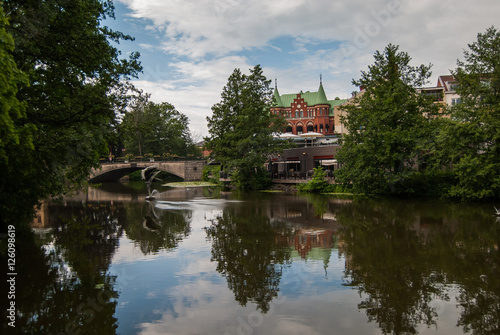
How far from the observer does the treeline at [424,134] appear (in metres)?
27.3

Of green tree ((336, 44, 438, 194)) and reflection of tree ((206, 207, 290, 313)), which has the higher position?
green tree ((336, 44, 438, 194))

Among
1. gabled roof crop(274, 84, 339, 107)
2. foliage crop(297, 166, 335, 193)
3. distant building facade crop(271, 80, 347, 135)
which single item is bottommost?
foliage crop(297, 166, 335, 193)

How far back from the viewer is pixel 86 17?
13.7 m

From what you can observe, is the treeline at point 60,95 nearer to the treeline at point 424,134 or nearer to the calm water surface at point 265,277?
the calm water surface at point 265,277

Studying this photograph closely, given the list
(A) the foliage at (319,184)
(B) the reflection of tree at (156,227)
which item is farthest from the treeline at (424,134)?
(B) the reflection of tree at (156,227)

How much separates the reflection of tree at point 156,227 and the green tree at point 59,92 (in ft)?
13.7

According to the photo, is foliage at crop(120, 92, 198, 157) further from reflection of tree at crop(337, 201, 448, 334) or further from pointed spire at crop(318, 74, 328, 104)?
reflection of tree at crop(337, 201, 448, 334)

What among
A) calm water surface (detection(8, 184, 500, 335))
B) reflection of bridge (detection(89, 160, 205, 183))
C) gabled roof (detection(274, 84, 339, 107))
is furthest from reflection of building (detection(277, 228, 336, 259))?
gabled roof (detection(274, 84, 339, 107))

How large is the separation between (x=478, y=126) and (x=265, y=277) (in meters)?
23.1

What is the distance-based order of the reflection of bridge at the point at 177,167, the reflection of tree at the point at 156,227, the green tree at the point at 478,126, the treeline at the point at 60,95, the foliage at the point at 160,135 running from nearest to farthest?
the treeline at the point at 60,95, the reflection of tree at the point at 156,227, the green tree at the point at 478,126, the reflection of bridge at the point at 177,167, the foliage at the point at 160,135

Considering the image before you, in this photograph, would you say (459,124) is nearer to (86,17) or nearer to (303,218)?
(303,218)

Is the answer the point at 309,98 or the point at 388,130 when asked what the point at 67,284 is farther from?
the point at 309,98

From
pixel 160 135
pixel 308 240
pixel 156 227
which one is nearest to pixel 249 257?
pixel 308 240

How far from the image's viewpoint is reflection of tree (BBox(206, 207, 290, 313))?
34.2 ft
